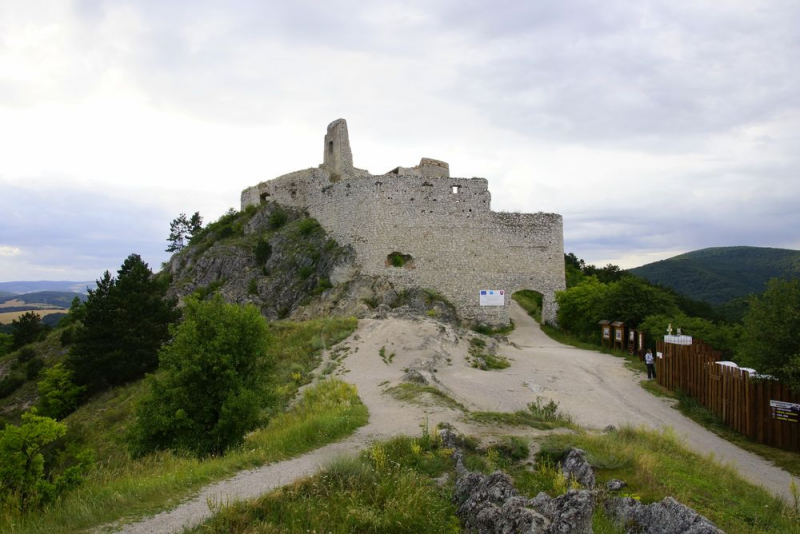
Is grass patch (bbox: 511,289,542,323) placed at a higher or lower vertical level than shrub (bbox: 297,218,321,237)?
lower

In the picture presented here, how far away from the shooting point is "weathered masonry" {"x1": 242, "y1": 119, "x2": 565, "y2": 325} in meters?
28.8

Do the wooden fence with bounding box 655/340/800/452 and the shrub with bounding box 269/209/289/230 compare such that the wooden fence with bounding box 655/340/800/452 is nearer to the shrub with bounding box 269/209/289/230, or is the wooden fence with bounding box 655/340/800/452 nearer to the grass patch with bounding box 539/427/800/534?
the grass patch with bounding box 539/427/800/534

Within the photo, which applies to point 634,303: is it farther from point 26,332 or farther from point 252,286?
point 26,332

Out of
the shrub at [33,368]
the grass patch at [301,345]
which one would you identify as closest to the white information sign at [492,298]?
the grass patch at [301,345]

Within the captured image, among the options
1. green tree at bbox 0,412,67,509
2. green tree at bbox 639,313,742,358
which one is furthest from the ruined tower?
green tree at bbox 0,412,67,509

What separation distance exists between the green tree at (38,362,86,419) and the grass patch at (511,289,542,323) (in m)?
25.5

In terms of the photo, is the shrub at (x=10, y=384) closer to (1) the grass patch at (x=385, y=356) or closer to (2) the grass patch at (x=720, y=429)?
(1) the grass patch at (x=385, y=356)

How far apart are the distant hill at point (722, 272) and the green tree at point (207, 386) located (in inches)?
2333

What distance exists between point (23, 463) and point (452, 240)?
80.1 ft

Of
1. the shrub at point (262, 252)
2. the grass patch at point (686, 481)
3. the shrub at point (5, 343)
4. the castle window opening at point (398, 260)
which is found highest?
the shrub at point (262, 252)

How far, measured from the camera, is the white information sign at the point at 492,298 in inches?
1148

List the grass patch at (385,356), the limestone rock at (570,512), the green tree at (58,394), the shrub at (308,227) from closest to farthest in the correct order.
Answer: the limestone rock at (570,512), the grass patch at (385,356), the green tree at (58,394), the shrub at (308,227)

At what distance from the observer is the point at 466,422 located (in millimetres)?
10047

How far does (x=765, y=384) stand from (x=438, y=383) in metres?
7.95
